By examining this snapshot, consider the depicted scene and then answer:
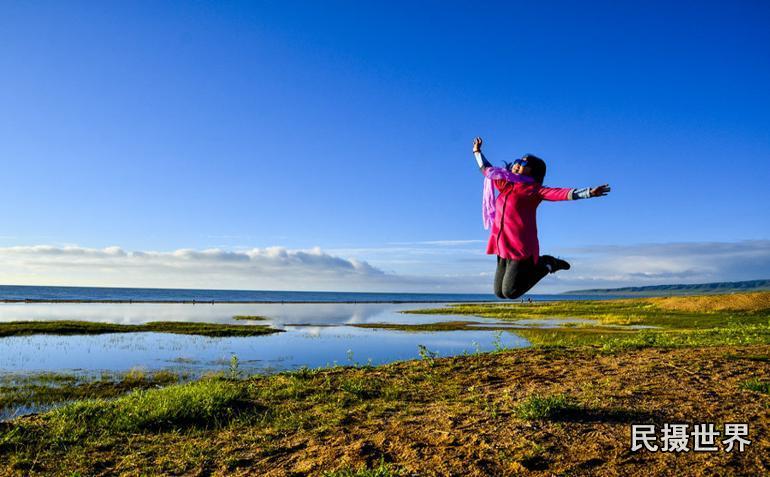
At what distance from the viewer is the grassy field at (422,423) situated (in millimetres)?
7820

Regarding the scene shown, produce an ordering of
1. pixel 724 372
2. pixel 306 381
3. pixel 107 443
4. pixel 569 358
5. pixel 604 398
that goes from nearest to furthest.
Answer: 1. pixel 107 443
2. pixel 604 398
3. pixel 724 372
4. pixel 306 381
5. pixel 569 358

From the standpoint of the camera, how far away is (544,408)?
31.8ft

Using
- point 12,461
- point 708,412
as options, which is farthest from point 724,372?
point 12,461

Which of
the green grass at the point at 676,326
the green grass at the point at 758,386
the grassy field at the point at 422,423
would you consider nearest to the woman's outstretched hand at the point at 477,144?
the grassy field at the point at 422,423

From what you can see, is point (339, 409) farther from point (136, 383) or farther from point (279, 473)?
point (136, 383)

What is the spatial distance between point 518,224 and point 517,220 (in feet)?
0.15

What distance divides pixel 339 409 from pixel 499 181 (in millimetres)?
8202

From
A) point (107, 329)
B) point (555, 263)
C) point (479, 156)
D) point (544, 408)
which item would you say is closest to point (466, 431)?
Answer: point (544, 408)

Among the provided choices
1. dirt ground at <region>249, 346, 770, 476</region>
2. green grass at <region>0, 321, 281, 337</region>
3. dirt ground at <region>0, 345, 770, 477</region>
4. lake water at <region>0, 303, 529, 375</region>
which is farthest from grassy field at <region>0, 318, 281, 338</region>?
dirt ground at <region>249, 346, 770, 476</region>

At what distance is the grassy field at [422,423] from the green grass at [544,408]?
28mm

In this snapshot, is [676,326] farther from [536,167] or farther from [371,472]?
[536,167]

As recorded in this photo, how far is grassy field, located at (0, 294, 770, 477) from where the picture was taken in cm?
782

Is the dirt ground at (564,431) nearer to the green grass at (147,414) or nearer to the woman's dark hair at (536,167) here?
the green grass at (147,414)

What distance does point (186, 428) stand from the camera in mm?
11250
